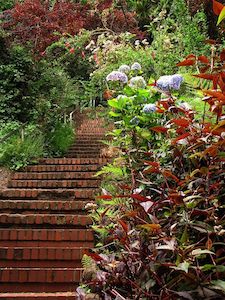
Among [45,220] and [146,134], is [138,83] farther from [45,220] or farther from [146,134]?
[45,220]

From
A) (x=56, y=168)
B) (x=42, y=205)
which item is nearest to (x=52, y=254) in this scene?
(x=42, y=205)

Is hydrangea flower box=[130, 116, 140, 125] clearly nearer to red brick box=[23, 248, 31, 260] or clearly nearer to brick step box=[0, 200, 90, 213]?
red brick box=[23, 248, 31, 260]

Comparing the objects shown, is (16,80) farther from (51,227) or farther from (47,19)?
(47,19)

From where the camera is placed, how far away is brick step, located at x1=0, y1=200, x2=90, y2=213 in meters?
5.06

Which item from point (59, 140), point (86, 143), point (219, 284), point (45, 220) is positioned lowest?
point (86, 143)

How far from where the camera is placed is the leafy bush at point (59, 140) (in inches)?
332

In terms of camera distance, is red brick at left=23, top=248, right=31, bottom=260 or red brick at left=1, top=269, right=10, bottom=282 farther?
red brick at left=23, top=248, right=31, bottom=260

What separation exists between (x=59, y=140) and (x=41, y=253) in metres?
4.62

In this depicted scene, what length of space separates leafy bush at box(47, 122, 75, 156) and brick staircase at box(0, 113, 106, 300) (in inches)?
53.5

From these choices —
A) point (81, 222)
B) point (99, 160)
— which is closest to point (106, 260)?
point (81, 222)

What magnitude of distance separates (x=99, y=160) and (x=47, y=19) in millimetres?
7600

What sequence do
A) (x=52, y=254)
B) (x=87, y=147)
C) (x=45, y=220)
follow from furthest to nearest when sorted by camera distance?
1. (x=87, y=147)
2. (x=45, y=220)
3. (x=52, y=254)

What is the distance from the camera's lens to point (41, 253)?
424 centimetres

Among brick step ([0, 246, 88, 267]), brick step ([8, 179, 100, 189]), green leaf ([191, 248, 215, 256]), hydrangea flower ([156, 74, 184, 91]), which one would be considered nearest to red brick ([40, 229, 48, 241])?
brick step ([0, 246, 88, 267])
